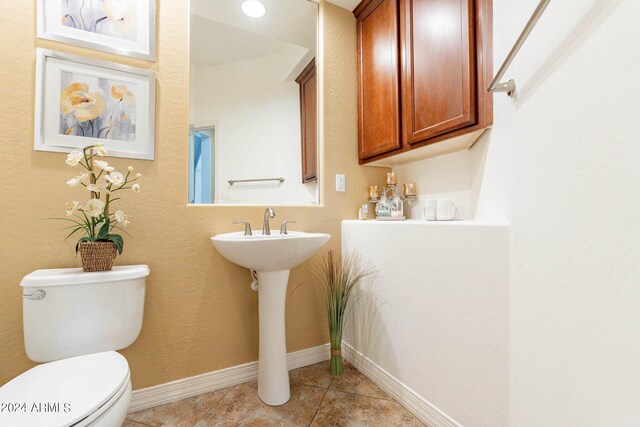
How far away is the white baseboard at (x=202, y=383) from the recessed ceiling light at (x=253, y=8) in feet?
6.58

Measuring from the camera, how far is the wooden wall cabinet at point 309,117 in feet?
5.95

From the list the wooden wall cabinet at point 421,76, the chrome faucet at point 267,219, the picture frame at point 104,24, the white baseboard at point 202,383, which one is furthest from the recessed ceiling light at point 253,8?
the white baseboard at point 202,383

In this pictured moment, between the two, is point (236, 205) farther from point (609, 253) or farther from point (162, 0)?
point (609, 253)

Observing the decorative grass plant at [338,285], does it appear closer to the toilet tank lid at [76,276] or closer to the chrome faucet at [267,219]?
the chrome faucet at [267,219]

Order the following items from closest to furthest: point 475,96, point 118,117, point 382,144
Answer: point 475,96 < point 118,117 < point 382,144

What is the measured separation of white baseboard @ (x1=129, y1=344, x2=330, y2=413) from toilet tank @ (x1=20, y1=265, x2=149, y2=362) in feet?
1.24

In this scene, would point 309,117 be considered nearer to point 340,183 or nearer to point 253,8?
point 340,183

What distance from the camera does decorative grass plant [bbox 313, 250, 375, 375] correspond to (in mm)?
1584

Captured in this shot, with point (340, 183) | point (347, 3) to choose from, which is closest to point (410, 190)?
point (340, 183)

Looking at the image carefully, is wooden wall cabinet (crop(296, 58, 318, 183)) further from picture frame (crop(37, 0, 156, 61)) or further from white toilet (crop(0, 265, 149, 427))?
white toilet (crop(0, 265, 149, 427))

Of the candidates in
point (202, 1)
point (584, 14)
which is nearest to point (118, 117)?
point (202, 1)

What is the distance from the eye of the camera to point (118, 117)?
131 cm

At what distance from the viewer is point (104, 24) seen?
1.29m

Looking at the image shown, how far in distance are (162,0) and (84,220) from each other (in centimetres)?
111
